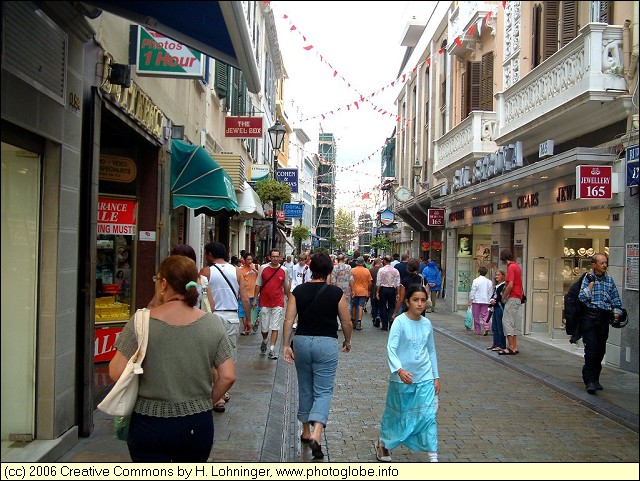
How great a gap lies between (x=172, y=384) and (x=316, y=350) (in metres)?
2.41

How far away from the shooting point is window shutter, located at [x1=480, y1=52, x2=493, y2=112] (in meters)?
18.8

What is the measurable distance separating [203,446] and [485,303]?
12584mm

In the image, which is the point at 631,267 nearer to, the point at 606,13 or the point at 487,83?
the point at 606,13

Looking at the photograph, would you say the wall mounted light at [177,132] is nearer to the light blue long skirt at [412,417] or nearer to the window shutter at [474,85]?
the light blue long skirt at [412,417]

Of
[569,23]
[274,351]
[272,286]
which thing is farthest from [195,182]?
[569,23]

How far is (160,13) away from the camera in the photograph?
427 centimetres

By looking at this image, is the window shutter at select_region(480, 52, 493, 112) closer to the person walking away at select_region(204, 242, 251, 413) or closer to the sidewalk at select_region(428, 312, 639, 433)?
the sidewalk at select_region(428, 312, 639, 433)

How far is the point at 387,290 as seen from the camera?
54.1 ft

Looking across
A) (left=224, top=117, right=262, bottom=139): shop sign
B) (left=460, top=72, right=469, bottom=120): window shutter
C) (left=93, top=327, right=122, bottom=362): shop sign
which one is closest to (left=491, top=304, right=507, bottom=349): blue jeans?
(left=93, top=327, right=122, bottom=362): shop sign

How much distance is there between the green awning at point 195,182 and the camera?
11188 mm

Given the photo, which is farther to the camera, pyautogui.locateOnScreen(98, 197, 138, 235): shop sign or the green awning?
the green awning

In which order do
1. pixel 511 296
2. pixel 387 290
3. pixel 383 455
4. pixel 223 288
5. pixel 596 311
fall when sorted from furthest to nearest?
1. pixel 387 290
2. pixel 511 296
3. pixel 596 311
4. pixel 223 288
5. pixel 383 455

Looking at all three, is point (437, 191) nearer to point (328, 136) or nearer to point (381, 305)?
point (381, 305)

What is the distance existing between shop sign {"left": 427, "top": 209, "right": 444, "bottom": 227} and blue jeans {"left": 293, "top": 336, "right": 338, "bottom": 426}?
1874 centimetres
